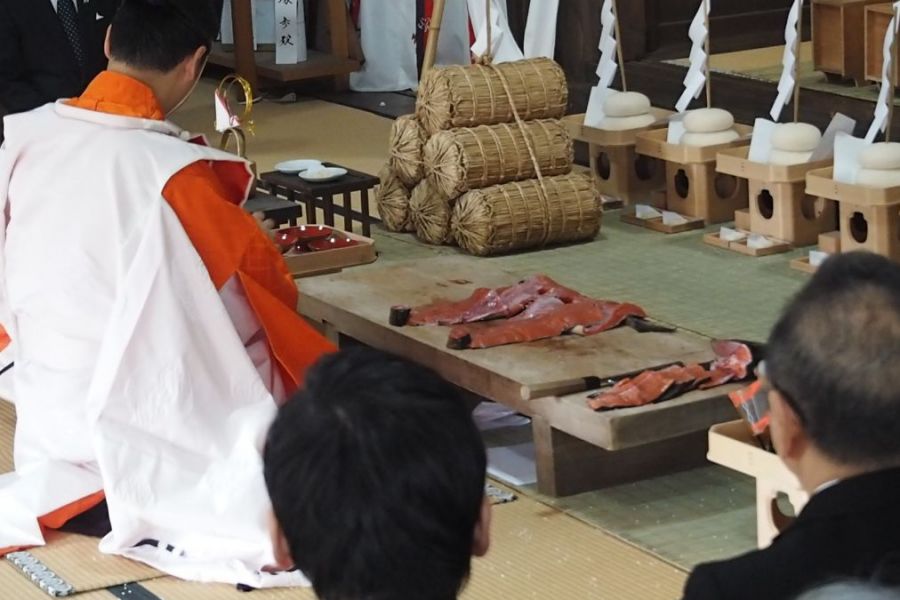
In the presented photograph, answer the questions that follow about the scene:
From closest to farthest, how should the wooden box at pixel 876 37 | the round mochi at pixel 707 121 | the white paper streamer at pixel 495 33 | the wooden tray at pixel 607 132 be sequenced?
1. the round mochi at pixel 707 121
2. the wooden tray at pixel 607 132
3. the white paper streamer at pixel 495 33
4. the wooden box at pixel 876 37

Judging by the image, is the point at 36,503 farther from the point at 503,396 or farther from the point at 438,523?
the point at 438,523

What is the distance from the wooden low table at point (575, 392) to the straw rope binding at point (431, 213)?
1.25 m

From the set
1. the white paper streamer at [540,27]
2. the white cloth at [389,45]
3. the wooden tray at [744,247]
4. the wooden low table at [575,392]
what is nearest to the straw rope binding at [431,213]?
the wooden tray at [744,247]

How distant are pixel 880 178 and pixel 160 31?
2.25 metres

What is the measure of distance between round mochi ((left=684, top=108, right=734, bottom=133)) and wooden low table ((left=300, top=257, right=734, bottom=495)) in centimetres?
174

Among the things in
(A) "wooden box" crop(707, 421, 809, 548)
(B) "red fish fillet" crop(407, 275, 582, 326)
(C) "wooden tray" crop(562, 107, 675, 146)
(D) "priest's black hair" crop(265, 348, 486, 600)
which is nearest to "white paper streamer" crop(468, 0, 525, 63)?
(C) "wooden tray" crop(562, 107, 675, 146)

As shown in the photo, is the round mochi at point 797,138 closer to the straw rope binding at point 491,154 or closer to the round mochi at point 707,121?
the round mochi at point 707,121

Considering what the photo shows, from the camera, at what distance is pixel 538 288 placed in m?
4.02

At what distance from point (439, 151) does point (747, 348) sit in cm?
189

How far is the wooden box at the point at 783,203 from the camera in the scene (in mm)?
5203

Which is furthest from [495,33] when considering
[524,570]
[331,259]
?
[524,570]

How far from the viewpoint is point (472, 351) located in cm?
369

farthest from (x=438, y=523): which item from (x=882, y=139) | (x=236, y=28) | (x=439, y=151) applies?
(x=236, y=28)

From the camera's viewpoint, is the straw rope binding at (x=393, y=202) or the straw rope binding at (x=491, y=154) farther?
the straw rope binding at (x=393, y=202)
